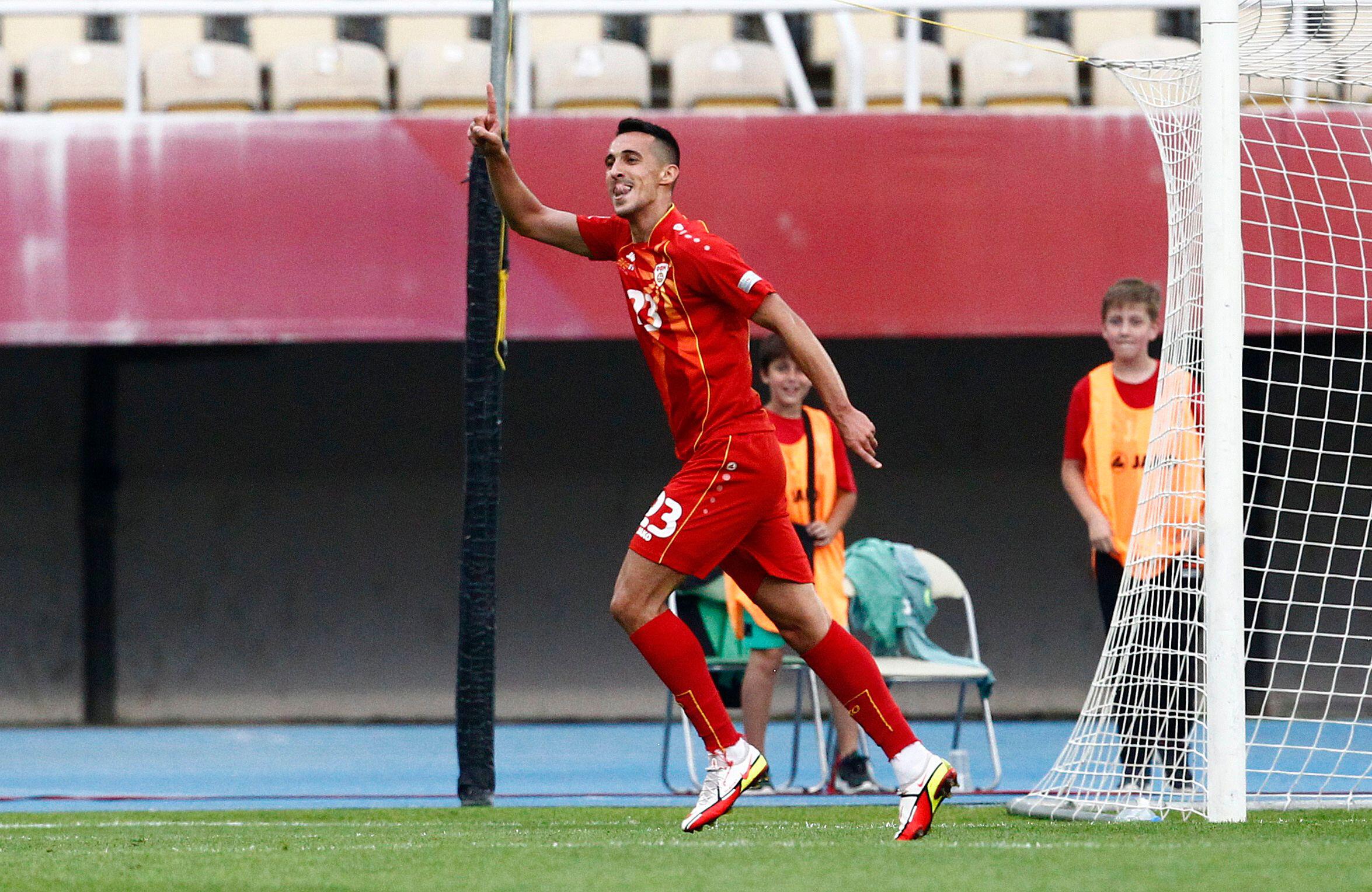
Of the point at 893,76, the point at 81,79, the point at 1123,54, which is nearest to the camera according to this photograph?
the point at 81,79

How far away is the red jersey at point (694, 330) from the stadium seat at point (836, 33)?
5675 mm

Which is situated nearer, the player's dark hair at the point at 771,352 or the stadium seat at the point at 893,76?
the player's dark hair at the point at 771,352

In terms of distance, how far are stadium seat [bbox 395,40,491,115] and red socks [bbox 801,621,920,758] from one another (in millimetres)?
5505

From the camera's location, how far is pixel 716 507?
5.10m

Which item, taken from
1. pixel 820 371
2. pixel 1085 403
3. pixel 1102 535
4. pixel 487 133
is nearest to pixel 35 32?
pixel 487 133

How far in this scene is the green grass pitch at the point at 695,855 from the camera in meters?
4.12

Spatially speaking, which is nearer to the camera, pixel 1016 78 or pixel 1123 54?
pixel 1016 78

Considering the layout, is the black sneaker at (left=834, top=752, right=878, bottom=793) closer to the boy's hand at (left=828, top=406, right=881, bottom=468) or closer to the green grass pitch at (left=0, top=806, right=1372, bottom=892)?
the green grass pitch at (left=0, top=806, right=1372, bottom=892)

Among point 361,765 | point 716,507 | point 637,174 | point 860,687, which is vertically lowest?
point 361,765

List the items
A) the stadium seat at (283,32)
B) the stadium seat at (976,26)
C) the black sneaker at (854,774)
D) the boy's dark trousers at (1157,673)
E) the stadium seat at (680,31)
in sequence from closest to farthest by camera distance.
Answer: the boy's dark trousers at (1157,673) → the black sneaker at (854,774) → the stadium seat at (976,26) → the stadium seat at (680,31) → the stadium seat at (283,32)

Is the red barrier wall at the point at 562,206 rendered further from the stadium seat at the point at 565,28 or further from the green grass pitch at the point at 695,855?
the green grass pitch at the point at 695,855

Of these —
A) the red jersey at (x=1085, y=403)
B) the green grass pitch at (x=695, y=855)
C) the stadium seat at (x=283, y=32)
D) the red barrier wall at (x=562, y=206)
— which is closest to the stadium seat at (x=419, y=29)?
the stadium seat at (x=283, y=32)

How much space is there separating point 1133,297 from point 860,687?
2.12m

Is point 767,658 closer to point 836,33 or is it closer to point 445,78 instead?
point 445,78
